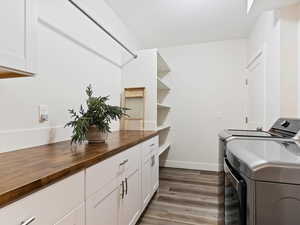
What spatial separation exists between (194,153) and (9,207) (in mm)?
3264

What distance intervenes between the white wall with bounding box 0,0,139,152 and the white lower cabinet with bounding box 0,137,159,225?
1.89ft

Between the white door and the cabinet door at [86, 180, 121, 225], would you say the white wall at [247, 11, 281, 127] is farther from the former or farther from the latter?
the cabinet door at [86, 180, 121, 225]

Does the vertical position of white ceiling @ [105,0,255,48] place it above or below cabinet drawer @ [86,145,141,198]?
above

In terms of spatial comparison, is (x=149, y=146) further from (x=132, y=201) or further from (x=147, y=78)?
(x=147, y=78)

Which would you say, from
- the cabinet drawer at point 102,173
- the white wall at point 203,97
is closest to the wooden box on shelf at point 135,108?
the white wall at point 203,97

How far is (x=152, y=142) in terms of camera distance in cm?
225

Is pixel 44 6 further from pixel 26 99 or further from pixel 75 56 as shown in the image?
pixel 26 99

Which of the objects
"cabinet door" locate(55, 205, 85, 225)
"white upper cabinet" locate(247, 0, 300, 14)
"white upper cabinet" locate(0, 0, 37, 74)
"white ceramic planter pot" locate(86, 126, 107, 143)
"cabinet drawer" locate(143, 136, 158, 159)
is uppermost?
"white upper cabinet" locate(247, 0, 300, 14)

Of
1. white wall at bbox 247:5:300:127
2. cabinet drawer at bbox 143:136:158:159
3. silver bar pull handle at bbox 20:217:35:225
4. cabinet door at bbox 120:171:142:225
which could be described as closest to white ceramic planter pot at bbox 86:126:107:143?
cabinet door at bbox 120:171:142:225

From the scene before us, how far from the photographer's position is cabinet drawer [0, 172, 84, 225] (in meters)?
0.57

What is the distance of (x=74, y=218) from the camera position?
2.76ft

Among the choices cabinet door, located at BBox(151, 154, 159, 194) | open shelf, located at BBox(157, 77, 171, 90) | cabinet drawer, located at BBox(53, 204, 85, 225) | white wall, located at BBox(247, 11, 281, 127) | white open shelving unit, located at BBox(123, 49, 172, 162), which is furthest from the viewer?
open shelf, located at BBox(157, 77, 171, 90)

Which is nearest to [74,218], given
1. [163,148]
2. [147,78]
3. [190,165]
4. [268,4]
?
[147,78]

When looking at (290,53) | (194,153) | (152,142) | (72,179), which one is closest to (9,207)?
(72,179)
